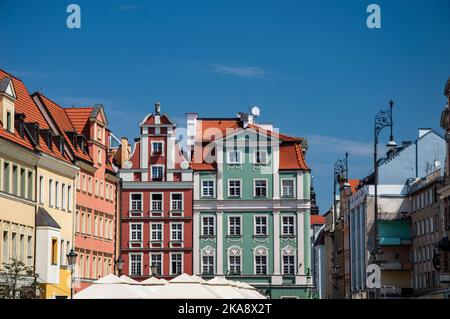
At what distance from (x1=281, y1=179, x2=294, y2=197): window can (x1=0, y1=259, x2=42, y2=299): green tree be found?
308 centimetres

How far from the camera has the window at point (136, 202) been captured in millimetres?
13087

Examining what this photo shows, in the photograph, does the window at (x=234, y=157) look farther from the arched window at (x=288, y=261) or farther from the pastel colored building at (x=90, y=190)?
the arched window at (x=288, y=261)

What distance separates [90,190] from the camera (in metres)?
10.6

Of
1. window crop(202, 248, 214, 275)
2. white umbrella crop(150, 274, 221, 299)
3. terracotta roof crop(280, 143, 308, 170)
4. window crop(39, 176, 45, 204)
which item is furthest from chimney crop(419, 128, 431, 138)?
window crop(202, 248, 214, 275)

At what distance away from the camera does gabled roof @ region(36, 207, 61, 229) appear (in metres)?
9.89

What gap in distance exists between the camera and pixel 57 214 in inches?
409

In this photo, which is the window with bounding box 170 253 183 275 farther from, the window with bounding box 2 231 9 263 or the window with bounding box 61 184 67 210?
the window with bounding box 2 231 9 263

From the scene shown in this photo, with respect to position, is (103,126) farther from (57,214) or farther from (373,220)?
(373,220)

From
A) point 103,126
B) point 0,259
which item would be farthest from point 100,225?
point 103,126

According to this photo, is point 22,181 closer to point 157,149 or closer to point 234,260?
point 157,149

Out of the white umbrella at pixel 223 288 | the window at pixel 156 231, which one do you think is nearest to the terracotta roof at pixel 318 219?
the white umbrella at pixel 223 288

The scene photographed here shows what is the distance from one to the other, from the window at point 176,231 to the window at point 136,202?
1.98 feet

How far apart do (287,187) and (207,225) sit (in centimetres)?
120

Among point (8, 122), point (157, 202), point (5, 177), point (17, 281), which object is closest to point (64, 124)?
point (8, 122)
